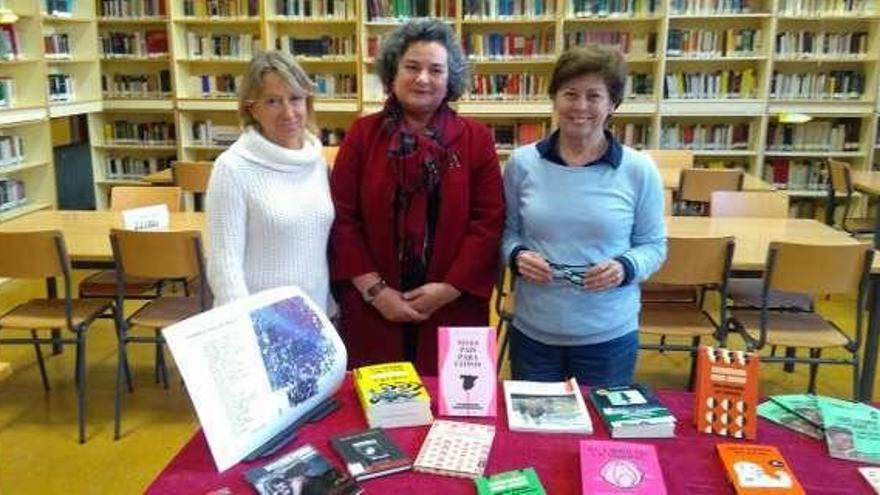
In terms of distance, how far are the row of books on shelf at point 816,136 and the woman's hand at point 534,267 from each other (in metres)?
5.38

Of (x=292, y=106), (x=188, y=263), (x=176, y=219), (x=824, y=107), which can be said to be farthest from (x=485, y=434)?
(x=824, y=107)

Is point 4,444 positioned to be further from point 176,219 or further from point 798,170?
point 798,170

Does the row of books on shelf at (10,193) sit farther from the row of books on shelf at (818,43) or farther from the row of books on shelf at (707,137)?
the row of books on shelf at (818,43)

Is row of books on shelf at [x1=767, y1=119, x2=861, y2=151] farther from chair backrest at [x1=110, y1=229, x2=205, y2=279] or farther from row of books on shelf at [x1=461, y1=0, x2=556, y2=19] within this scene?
chair backrest at [x1=110, y1=229, x2=205, y2=279]

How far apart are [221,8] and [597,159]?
552 centimetres

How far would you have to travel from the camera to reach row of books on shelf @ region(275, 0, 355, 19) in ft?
20.7

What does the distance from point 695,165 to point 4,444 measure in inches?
219

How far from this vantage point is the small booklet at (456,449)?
1267 millimetres

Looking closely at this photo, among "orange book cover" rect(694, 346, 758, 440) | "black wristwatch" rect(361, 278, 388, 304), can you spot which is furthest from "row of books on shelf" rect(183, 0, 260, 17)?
"orange book cover" rect(694, 346, 758, 440)

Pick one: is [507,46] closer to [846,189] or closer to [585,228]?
[846,189]

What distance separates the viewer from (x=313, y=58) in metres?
6.43

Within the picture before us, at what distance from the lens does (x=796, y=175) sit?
6438 mm

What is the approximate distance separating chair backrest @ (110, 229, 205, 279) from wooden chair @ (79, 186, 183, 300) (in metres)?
0.63

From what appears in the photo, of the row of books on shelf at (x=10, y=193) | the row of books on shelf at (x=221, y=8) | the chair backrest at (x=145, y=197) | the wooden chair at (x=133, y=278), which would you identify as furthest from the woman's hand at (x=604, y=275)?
the row of books on shelf at (x=221, y=8)
